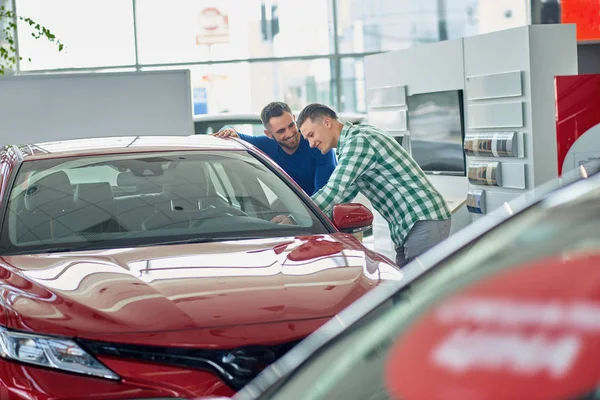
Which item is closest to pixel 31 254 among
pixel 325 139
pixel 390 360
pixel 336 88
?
pixel 325 139

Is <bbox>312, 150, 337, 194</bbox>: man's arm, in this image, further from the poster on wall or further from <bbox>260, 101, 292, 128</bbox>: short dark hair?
the poster on wall

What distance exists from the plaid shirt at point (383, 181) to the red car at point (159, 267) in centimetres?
57

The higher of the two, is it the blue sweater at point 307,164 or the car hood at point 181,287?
the blue sweater at point 307,164

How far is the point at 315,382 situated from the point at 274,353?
1281 millimetres

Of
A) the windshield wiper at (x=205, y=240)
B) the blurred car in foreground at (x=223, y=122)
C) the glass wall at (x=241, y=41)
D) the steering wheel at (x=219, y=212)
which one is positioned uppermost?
the glass wall at (x=241, y=41)

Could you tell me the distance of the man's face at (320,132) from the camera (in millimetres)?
4809

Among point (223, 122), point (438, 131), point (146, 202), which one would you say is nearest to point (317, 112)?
point (146, 202)

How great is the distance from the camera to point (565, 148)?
6.38 meters

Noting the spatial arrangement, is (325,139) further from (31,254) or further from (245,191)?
(31,254)

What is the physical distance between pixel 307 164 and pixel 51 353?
10.3 feet

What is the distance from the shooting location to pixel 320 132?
190 inches

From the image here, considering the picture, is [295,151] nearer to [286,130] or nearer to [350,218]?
[286,130]

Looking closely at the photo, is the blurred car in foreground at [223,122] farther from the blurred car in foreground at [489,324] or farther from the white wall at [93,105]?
the blurred car in foreground at [489,324]

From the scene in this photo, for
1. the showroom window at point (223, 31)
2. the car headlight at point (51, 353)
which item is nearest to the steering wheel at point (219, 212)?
the car headlight at point (51, 353)
